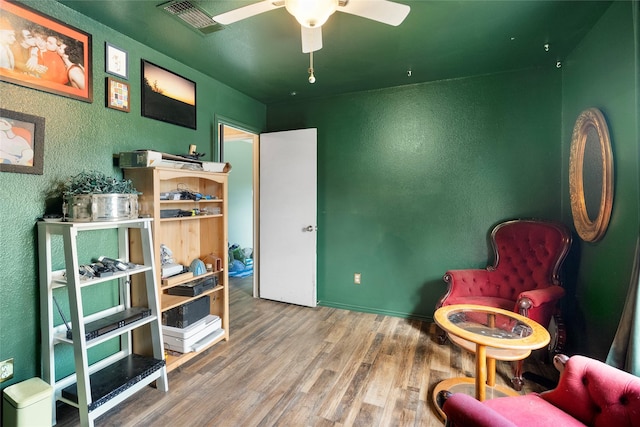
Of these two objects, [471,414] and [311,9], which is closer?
[471,414]

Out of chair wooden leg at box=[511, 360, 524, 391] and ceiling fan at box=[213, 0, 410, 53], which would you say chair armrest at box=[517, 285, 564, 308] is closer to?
chair wooden leg at box=[511, 360, 524, 391]

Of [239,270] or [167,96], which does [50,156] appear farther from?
[239,270]

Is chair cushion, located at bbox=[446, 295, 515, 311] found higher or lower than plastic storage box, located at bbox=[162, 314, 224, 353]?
higher

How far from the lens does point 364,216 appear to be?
352 cm

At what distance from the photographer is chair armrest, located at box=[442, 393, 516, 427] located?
1020 millimetres

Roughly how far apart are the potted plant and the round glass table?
2082 mm

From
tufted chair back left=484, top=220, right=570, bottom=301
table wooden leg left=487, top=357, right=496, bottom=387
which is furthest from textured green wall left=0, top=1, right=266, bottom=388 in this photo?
tufted chair back left=484, top=220, right=570, bottom=301

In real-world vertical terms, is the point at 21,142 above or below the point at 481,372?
above

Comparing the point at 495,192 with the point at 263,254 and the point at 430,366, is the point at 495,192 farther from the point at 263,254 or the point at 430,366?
the point at 263,254

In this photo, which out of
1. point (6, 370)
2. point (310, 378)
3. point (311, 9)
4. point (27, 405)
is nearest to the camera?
point (311, 9)

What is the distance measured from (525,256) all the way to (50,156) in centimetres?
359

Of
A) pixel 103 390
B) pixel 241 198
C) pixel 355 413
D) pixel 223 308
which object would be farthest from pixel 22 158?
pixel 241 198

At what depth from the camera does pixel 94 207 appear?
5.88 feet

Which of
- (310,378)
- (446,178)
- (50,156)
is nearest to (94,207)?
(50,156)
